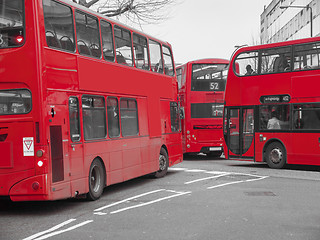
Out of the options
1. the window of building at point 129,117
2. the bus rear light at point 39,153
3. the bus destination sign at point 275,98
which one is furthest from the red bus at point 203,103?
the bus rear light at point 39,153

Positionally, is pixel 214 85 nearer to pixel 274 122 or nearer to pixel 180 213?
pixel 274 122

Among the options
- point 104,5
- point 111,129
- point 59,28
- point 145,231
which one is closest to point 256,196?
point 111,129

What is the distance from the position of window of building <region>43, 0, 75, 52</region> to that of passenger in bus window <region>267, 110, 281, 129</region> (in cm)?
1011

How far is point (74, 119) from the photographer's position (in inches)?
424

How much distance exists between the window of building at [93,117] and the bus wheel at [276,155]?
29.1 feet

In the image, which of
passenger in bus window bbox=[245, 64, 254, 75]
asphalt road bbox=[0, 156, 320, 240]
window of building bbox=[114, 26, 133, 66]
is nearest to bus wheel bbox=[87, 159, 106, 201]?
asphalt road bbox=[0, 156, 320, 240]

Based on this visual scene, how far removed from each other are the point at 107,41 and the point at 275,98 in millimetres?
8321

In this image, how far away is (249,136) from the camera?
20.1 meters

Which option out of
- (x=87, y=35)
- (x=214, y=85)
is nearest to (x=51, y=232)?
(x=87, y=35)

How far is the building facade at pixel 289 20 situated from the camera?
47500mm

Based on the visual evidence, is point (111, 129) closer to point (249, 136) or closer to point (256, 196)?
point (256, 196)

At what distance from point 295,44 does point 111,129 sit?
8.94m

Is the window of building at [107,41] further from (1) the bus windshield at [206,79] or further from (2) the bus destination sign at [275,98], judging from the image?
(1) the bus windshield at [206,79]

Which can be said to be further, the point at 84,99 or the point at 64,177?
the point at 84,99
